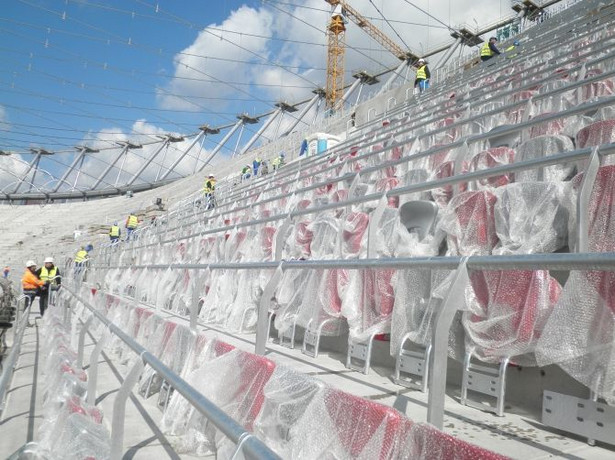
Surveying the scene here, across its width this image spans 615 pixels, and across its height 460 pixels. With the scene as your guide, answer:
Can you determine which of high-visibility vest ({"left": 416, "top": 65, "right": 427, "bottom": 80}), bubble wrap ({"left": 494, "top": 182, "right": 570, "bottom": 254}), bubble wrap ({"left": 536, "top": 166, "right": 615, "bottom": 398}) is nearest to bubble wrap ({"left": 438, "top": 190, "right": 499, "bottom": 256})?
bubble wrap ({"left": 494, "top": 182, "right": 570, "bottom": 254})

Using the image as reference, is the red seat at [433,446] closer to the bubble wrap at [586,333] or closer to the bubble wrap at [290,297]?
the bubble wrap at [586,333]

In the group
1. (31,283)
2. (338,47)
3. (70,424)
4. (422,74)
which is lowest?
(70,424)

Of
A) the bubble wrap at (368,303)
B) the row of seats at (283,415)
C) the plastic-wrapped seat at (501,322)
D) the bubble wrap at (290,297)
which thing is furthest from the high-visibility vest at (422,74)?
the plastic-wrapped seat at (501,322)

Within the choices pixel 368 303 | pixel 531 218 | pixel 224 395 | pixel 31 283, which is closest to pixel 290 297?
pixel 368 303

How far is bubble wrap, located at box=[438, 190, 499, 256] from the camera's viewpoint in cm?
295

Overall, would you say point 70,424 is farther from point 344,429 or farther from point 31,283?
point 31,283

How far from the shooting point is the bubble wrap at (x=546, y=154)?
350cm

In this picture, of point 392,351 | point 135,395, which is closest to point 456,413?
point 392,351

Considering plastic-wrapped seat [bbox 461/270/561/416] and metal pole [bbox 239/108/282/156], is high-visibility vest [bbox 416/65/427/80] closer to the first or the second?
plastic-wrapped seat [bbox 461/270/561/416]

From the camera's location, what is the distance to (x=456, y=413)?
2027 millimetres

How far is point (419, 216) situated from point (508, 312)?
4.91ft

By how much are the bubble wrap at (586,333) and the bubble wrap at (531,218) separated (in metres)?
1.01

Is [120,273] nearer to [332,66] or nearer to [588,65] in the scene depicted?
[588,65]

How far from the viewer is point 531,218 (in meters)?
2.72
